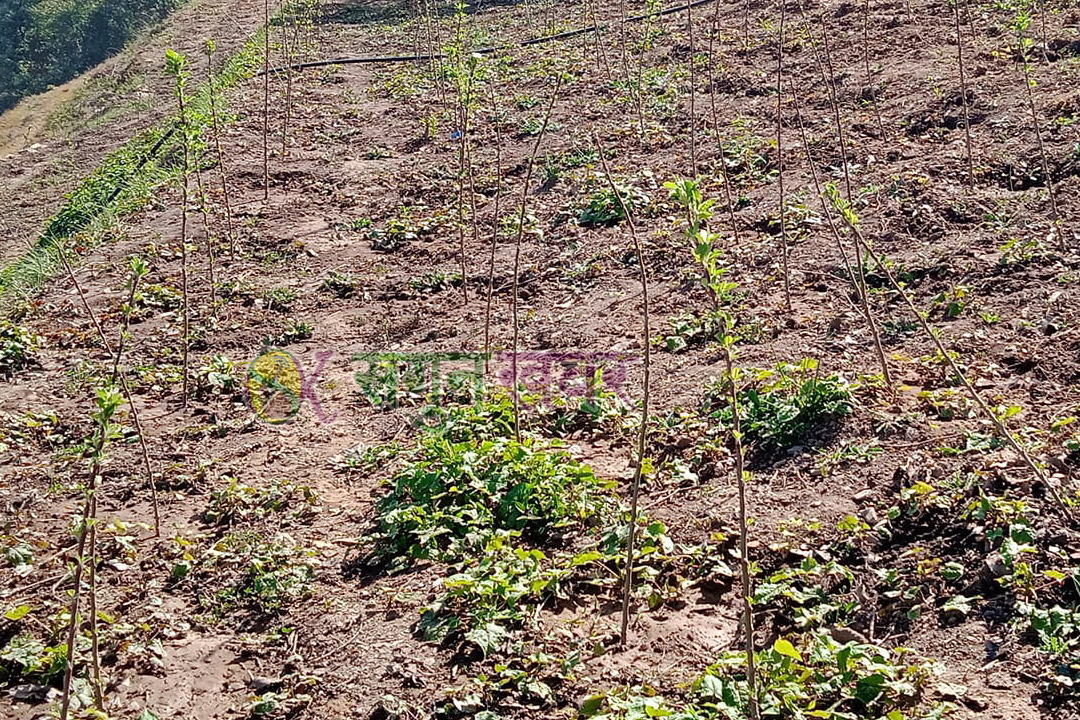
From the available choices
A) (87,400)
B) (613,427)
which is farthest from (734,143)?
(87,400)

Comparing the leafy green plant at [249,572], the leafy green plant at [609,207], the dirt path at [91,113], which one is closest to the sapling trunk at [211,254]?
the dirt path at [91,113]

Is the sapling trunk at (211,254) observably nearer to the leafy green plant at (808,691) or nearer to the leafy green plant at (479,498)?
the leafy green plant at (479,498)

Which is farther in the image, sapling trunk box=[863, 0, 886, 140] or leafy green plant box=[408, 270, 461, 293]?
sapling trunk box=[863, 0, 886, 140]

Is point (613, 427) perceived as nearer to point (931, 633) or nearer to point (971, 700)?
point (931, 633)

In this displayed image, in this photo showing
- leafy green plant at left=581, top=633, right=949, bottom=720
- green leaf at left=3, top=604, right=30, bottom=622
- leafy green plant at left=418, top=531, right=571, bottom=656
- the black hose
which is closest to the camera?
leafy green plant at left=581, top=633, right=949, bottom=720

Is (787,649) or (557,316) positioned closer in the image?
(787,649)

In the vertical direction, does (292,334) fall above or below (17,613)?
above

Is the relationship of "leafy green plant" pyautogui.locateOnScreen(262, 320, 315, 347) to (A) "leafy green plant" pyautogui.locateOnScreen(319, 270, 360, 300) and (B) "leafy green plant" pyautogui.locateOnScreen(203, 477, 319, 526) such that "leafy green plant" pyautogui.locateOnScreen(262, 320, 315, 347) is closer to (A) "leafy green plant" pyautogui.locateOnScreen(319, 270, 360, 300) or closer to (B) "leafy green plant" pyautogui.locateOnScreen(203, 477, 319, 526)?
(A) "leafy green plant" pyautogui.locateOnScreen(319, 270, 360, 300)

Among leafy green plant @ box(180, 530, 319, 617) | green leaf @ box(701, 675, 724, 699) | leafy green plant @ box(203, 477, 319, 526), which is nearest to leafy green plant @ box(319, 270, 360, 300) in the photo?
leafy green plant @ box(203, 477, 319, 526)

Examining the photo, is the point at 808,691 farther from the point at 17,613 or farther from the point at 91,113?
the point at 91,113

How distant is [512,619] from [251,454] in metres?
2.13

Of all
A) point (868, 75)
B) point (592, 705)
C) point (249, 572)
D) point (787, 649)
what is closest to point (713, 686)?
point (787, 649)

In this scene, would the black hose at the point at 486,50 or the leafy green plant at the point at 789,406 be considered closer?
the leafy green plant at the point at 789,406

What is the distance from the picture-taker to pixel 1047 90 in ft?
24.3
